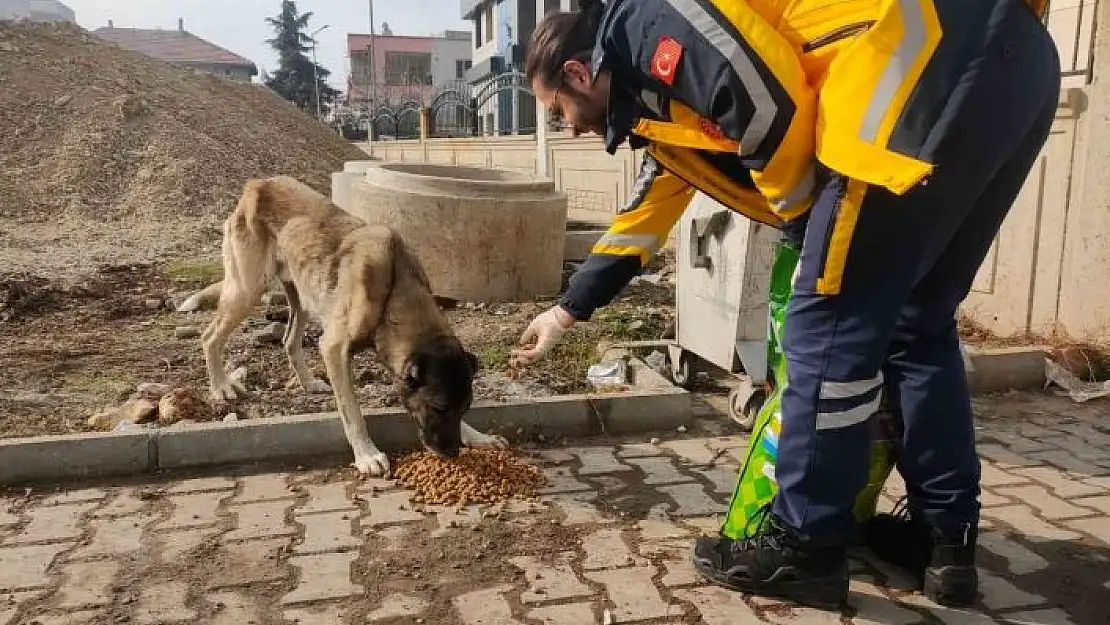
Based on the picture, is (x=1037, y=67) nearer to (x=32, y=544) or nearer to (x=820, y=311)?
(x=820, y=311)

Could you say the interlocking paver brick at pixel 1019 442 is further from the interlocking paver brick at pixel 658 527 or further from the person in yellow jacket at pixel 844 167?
the interlocking paver brick at pixel 658 527

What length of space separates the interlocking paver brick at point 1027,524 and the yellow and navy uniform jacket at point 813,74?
1.65m

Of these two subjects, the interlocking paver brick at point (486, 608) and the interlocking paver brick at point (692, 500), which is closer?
the interlocking paver brick at point (486, 608)

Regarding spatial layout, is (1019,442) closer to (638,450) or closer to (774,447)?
(638,450)

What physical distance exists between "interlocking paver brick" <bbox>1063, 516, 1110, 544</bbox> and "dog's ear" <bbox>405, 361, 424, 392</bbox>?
2679 millimetres

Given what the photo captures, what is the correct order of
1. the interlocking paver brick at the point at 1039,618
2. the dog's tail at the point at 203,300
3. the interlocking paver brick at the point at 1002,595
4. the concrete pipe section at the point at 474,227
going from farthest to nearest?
the concrete pipe section at the point at 474,227, the dog's tail at the point at 203,300, the interlocking paver brick at the point at 1002,595, the interlocking paver brick at the point at 1039,618

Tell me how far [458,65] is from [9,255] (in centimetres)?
5650

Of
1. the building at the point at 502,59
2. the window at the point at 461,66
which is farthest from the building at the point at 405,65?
the building at the point at 502,59

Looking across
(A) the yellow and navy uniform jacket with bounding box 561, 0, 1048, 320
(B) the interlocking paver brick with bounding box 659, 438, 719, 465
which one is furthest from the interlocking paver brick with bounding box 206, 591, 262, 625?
(B) the interlocking paver brick with bounding box 659, 438, 719, 465

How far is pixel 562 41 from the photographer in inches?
100

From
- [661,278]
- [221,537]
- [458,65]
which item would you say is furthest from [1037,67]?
[458,65]

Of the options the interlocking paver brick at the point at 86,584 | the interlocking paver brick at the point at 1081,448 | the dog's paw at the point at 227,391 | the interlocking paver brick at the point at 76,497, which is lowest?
the interlocking paver brick at the point at 1081,448

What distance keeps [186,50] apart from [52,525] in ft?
261

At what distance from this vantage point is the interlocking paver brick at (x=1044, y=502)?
345 centimetres
